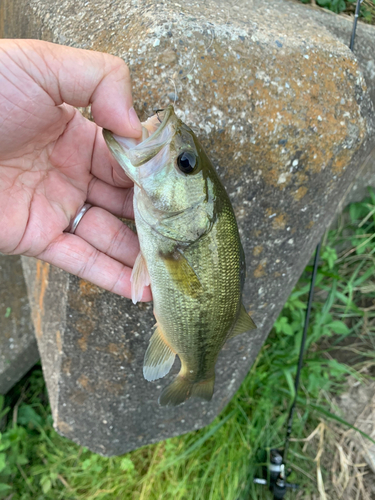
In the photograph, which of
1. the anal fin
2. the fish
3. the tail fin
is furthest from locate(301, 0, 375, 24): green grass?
the tail fin

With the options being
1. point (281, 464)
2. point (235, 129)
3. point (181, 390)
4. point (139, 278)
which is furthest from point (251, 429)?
point (235, 129)

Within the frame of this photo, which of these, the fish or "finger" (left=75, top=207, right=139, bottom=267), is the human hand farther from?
the fish

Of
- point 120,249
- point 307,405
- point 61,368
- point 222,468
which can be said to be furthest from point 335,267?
point 61,368

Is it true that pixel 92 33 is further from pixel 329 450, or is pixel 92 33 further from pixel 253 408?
pixel 329 450

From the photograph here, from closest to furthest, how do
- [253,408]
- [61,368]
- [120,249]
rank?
[120,249]
[61,368]
[253,408]

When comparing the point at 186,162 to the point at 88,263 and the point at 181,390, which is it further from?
the point at 181,390

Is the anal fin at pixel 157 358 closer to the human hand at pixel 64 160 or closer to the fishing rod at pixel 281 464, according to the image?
the human hand at pixel 64 160
